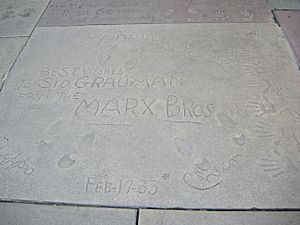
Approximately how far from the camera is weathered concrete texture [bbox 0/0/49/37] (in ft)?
8.63

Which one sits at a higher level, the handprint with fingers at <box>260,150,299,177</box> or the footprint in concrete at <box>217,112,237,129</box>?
the footprint in concrete at <box>217,112,237,129</box>

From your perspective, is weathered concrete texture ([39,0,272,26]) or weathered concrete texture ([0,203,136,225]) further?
weathered concrete texture ([39,0,272,26])

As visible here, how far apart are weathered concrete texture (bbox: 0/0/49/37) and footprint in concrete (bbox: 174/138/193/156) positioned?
1710mm

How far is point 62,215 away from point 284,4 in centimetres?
260

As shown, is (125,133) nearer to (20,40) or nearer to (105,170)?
(105,170)

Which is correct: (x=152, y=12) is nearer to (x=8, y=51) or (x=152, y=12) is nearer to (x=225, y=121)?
(x=8, y=51)

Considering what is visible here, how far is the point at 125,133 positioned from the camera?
1768 millimetres

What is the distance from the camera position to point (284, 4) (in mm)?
2787

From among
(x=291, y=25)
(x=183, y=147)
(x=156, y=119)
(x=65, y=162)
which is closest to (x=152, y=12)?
(x=291, y=25)

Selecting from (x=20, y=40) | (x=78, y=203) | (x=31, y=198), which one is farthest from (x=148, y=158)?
(x=20, y=40)

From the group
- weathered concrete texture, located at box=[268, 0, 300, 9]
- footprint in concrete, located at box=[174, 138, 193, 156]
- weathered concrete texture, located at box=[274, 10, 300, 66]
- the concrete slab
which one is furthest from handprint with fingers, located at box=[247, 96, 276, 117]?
weathered concrete texture, located at box=[268, 0, 300, 9]

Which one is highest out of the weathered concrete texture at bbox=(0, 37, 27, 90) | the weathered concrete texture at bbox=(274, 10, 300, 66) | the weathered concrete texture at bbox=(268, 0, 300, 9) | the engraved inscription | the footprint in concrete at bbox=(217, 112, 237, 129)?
the weathered concrete texture at bbox=(268, 0, 300, 9)

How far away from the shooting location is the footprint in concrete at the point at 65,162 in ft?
5.32
